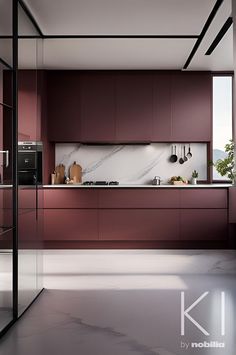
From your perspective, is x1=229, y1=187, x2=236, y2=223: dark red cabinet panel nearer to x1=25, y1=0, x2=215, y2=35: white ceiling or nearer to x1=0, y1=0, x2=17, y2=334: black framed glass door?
x1=25, y1=0, x2=215, y2=35: white ceiling

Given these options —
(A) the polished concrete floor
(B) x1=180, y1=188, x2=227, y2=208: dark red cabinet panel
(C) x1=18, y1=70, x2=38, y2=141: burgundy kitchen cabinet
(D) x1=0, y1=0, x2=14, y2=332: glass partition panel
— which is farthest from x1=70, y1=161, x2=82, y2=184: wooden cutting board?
(D) x1=0, y1=0, x2=14, y2=332: glass partition panel

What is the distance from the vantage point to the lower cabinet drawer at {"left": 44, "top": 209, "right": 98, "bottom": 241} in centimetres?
577

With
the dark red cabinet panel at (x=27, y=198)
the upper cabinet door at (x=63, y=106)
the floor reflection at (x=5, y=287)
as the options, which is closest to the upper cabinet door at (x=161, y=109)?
the upper cabinet door at (x=63, y=106)

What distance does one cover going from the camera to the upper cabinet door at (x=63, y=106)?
6160 millimetres

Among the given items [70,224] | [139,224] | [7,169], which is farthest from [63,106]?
[7,169]

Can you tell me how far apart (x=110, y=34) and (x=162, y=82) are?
1.80 meters

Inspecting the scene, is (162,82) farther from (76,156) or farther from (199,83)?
(76,156)

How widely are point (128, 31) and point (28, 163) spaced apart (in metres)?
1.73

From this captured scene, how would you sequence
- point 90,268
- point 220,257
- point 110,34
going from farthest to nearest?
1. point 220,257
2. point 90,268
3. point 110,34

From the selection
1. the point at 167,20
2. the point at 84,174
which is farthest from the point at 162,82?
the point at 167,20

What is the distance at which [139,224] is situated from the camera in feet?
19.1

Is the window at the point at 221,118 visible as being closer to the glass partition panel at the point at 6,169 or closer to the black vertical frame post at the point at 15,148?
the black vertical frame post at the point at 15,148

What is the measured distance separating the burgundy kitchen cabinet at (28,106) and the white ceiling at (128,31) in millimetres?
135

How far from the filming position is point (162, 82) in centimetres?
620
